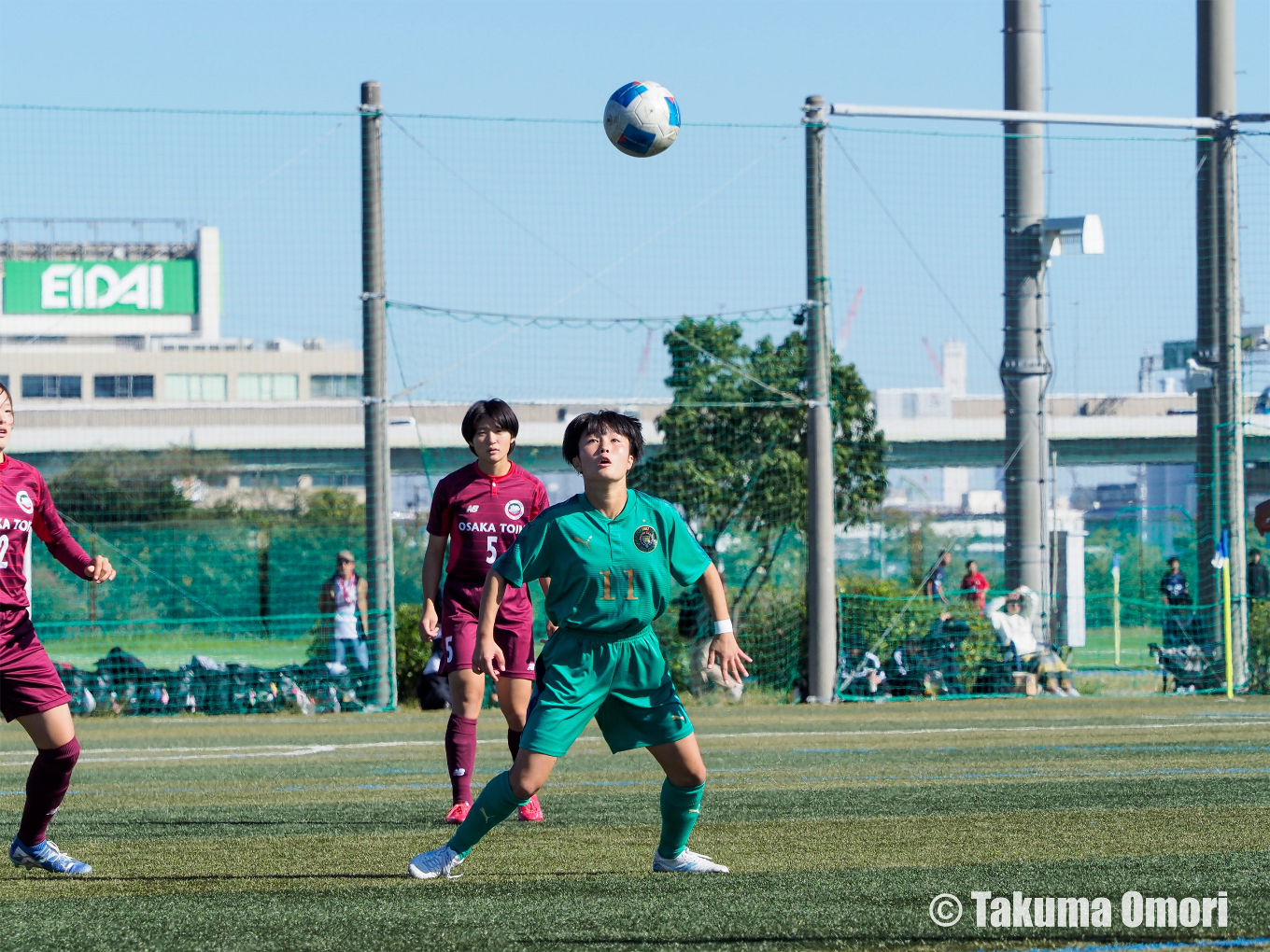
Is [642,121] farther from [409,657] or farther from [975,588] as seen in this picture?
[975,588]

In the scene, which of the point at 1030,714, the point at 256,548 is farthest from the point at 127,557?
the point at 1030,714

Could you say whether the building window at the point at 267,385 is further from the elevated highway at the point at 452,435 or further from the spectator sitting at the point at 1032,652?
the spectator sitting at the point at 1032,652

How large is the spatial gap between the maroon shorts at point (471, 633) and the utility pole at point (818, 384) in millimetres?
9747

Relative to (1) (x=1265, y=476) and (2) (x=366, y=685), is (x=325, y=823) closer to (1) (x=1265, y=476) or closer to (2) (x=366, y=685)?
(2) (x=366, y=685)

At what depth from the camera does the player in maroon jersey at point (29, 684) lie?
243 inches

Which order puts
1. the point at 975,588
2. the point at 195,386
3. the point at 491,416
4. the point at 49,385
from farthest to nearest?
the point at 195,386, the point at 49,385, the point at 975,588, the point at 491,416

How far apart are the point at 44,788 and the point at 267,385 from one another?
3608 inches

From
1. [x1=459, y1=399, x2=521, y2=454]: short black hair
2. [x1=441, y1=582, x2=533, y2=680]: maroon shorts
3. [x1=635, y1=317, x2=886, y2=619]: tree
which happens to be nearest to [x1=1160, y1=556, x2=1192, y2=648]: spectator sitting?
[x1=635, y1=317, x2=886, y2=619]: tree

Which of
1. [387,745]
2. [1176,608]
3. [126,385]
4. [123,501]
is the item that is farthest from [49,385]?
[387,745]

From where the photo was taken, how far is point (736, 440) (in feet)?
63.3

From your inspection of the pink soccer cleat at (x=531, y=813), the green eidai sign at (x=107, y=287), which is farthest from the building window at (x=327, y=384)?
the pink soccer cleat at (x=531, y=813)

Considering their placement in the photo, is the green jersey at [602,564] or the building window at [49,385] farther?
the building window at [49,385]

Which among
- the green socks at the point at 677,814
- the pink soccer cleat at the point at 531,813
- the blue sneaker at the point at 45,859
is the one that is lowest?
the pink soccer cleat at the point at 531,813

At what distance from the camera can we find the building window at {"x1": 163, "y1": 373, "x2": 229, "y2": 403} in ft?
294
